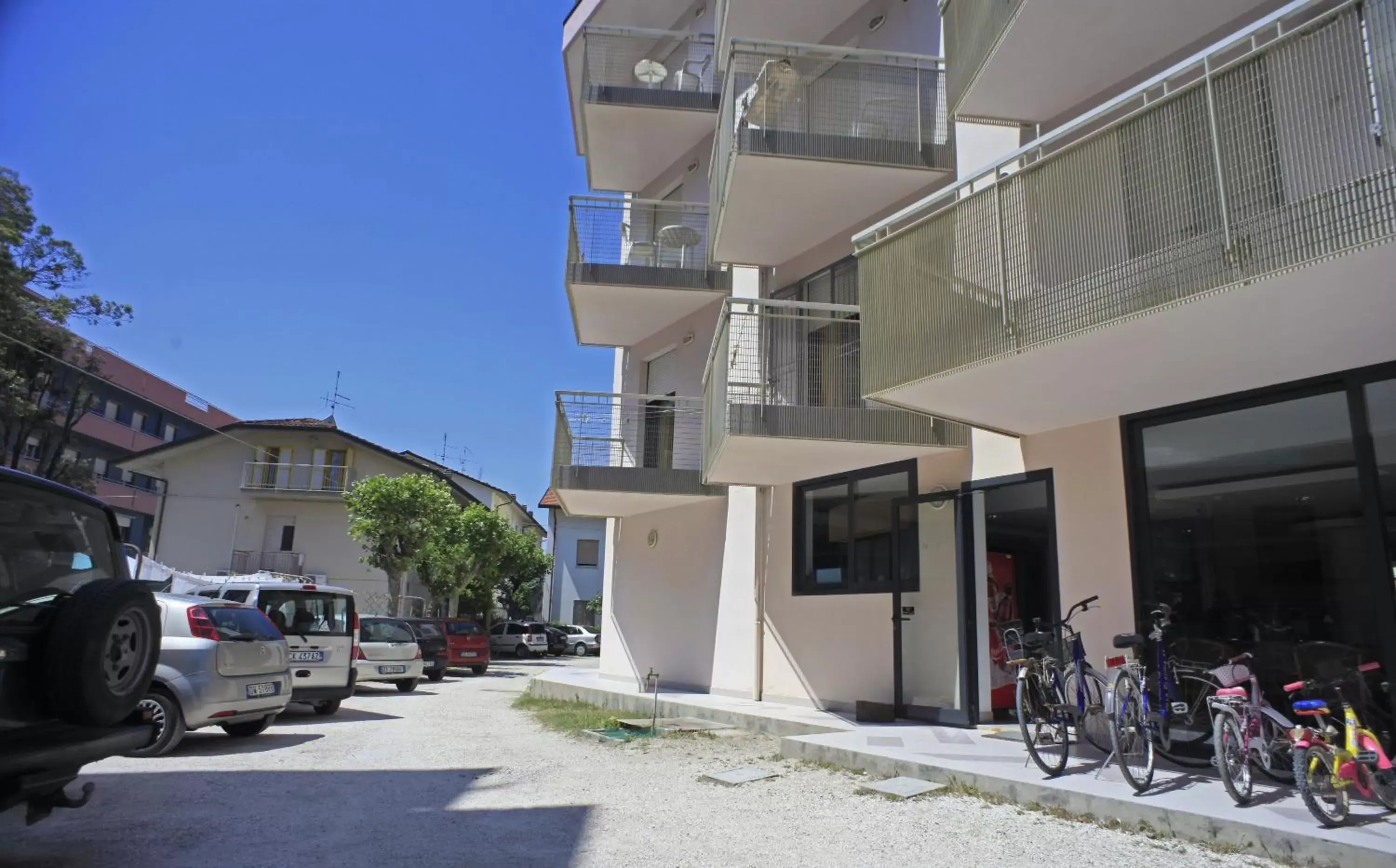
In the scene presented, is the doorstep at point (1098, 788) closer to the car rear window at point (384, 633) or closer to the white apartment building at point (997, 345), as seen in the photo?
the white apartment building at point (997, 345)

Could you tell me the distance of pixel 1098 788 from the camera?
5.59m

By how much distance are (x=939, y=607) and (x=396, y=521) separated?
21221mm

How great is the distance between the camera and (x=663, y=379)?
1588 centimetres

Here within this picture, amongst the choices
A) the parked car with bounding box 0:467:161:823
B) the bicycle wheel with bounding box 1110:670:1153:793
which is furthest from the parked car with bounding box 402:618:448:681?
the bicycle wheel with bounding box 1110:670:1153:793

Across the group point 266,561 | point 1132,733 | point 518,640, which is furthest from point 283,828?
point 266,561

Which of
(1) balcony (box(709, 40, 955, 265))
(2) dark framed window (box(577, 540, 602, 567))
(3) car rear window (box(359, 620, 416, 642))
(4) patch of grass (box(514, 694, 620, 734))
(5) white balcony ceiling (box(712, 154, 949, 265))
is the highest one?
(1) balcony (box(709, 40, 955, 265))

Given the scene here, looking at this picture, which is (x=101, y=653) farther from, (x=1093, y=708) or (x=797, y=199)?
(x=797, y=199)

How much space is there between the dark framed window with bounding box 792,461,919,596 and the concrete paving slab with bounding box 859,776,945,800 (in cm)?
374

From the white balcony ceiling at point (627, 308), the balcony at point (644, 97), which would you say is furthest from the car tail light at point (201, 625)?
the balcony at point (644, 97)

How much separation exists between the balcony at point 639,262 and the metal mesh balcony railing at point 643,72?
76.4 inches

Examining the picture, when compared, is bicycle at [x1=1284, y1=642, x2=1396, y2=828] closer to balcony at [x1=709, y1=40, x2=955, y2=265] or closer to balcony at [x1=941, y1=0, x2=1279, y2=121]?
balcony at [x1=941, y1=0, x2=1279, y2=121]

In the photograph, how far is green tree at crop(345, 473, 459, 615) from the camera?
2711cm

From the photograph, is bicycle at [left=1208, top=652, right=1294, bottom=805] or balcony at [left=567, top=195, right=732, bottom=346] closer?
bicycle at [left=1208, top=652, right=1294, bottom=805]

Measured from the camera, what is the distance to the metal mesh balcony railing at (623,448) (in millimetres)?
13328
